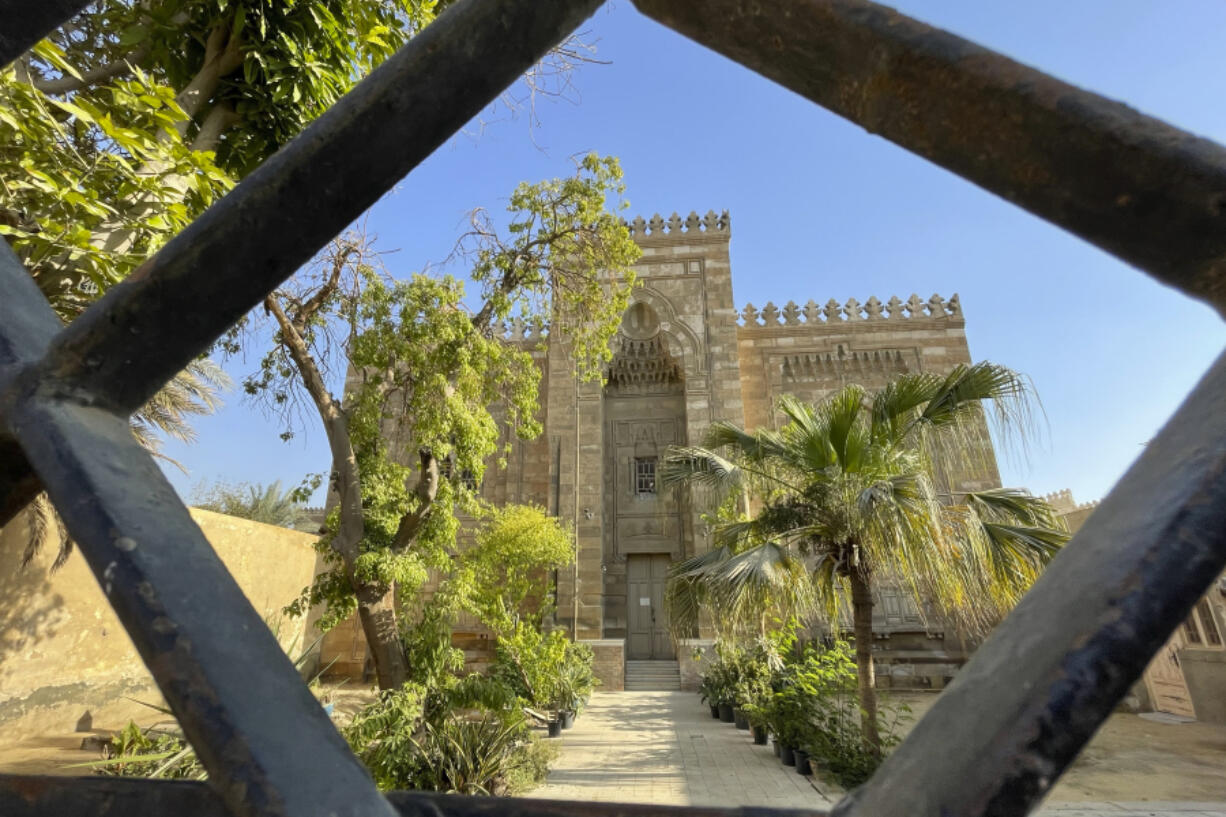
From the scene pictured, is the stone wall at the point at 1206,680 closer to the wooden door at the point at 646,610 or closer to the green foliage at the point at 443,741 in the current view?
the wooden door at the point at 646,610

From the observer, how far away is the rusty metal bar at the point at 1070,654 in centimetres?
31

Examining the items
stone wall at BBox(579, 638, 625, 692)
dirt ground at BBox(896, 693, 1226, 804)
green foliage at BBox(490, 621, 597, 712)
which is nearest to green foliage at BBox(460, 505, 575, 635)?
green foliage at BBox(490, 621, 597, 712)

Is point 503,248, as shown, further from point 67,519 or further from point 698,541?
point 698,541

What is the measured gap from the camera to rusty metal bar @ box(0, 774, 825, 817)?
401 millimetres

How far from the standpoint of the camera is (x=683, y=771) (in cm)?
552

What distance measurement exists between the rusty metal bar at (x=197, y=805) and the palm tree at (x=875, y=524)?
4.32 m

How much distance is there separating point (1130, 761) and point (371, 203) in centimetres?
918

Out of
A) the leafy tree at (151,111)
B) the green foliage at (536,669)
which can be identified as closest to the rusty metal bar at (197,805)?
the leafy tree at (151,111)

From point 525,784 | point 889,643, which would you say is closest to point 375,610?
point 525,784

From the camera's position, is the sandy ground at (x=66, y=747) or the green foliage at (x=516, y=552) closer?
the sandy ground at (x=66, y=747)

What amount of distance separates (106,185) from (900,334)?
46.2ft

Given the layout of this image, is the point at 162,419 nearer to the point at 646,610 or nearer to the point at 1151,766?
the point at 646,610

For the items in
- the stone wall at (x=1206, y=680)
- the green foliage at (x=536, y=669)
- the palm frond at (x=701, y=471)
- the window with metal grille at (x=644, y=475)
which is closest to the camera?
the palm frond at (x=701, y=471)

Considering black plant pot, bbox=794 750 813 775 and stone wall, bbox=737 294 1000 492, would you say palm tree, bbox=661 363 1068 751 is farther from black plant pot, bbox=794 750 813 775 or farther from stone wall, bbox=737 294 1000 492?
stone wall, bbox=737 294 1000 492
